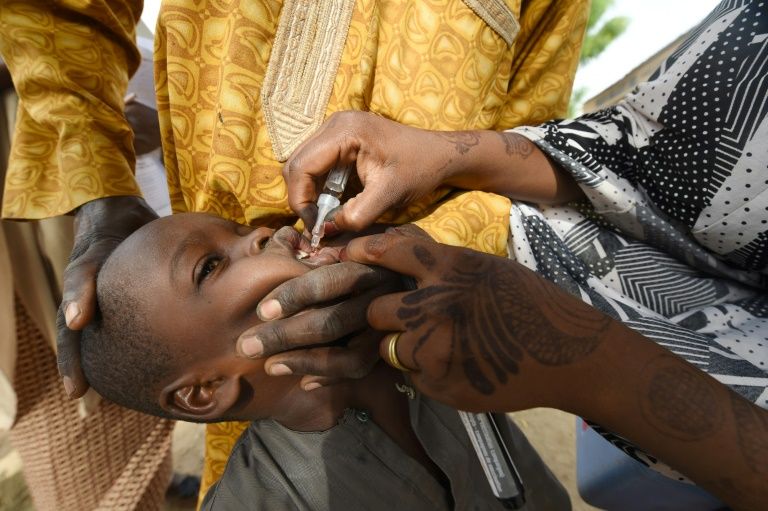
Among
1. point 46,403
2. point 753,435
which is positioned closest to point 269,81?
point 753,435

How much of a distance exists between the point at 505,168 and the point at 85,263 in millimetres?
1122

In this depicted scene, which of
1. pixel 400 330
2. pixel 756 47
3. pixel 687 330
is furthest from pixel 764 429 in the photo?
pixel 756 47

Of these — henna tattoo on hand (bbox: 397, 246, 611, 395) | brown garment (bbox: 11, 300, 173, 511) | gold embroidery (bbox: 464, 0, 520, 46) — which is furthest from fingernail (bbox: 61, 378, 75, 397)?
gold embroidery (bbox: 464, 0, 520, 46)

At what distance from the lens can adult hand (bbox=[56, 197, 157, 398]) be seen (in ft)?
3.04

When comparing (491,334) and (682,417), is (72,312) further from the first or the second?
(682,417)

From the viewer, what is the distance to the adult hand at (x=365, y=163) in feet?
2.99

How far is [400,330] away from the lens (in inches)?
28.0

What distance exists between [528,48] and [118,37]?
1309mm

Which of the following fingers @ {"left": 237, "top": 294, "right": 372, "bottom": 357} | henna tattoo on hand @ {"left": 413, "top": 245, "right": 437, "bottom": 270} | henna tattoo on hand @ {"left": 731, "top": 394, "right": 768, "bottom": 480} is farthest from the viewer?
fingers @ {"left": 237, "top": 294, "right": 372, "bottom": 357}

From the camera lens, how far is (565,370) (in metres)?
0.64

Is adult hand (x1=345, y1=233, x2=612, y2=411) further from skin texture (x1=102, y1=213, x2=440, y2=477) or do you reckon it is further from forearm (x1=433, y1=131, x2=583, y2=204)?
forearm (x1=433, y1=131, x2=583, y2=204)

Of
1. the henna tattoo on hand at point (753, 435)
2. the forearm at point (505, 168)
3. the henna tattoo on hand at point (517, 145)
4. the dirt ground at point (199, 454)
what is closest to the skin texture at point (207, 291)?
the forearm at point (505, 168)

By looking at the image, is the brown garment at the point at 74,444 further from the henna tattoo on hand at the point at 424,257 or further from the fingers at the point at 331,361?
the henna tattoo on hand at the point at 424,257

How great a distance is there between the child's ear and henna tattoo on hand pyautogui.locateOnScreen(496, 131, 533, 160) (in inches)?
36.9
